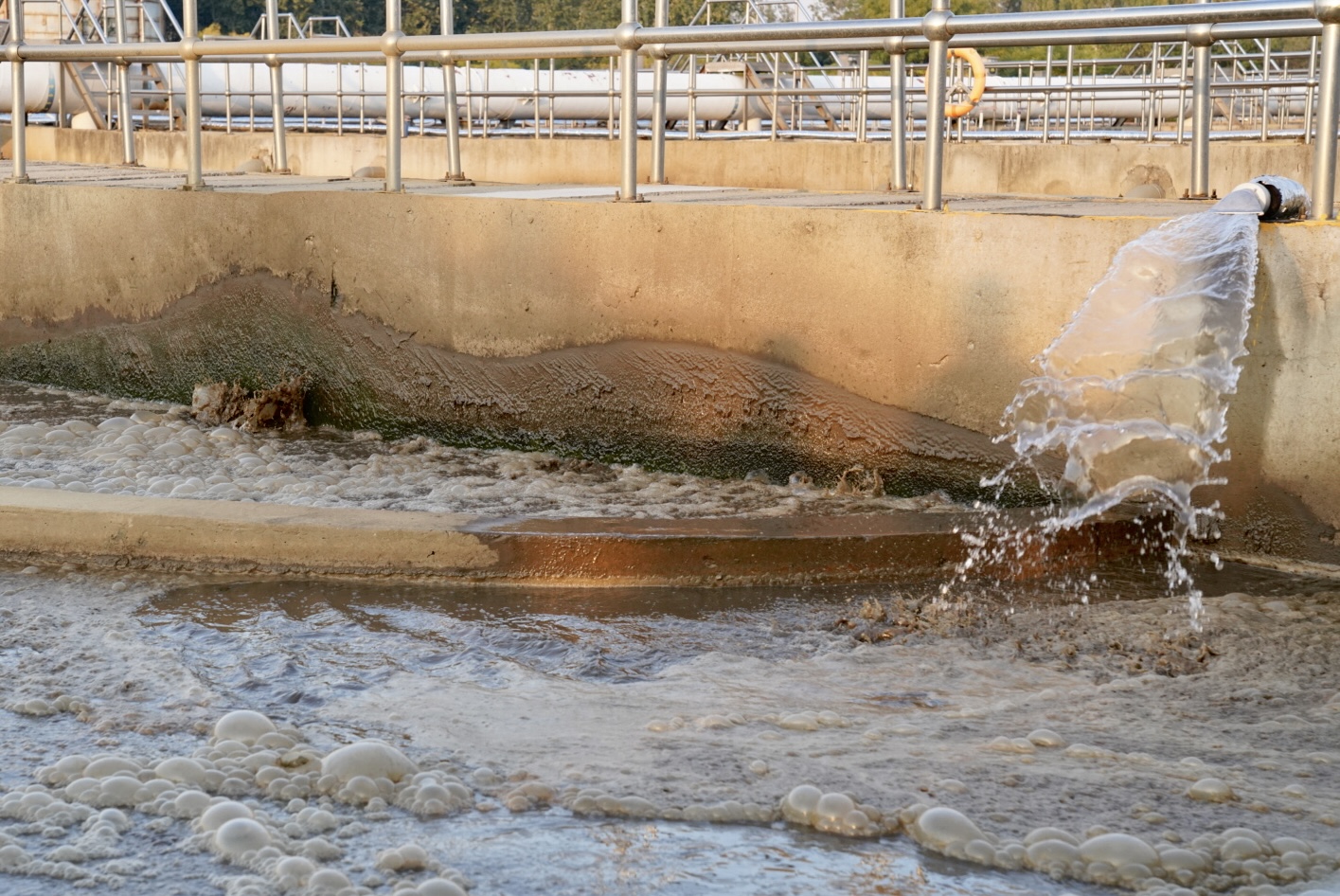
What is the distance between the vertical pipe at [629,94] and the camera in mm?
5918

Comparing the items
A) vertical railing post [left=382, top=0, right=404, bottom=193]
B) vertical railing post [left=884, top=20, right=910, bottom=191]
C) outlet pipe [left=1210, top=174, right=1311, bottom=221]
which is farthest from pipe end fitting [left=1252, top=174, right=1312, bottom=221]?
vertical railing post [left=382, top=0, right=404, bottom=193]

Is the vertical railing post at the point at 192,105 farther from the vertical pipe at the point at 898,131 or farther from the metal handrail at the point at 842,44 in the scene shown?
the vertical pipe at the point at 898,131

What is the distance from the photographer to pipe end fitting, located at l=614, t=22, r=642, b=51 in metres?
5.86

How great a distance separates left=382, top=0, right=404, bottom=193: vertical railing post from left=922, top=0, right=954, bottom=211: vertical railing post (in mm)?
2442

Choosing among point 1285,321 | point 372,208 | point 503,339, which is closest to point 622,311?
point 503,339

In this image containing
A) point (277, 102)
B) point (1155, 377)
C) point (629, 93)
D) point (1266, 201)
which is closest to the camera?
point (1266, 201)

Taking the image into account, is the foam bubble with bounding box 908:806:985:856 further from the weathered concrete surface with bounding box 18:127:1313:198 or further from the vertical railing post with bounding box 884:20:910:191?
the weathered concrete surface with bounding box 18:127:1313:198

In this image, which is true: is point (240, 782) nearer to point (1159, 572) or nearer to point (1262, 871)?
point (1262, 871)

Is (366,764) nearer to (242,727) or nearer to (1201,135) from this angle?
(242,727)

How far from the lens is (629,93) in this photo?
600cm

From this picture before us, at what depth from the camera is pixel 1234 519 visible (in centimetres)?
479

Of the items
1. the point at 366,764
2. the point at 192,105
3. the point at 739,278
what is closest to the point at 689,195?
the point at 739,278

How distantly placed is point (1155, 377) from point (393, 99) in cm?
362

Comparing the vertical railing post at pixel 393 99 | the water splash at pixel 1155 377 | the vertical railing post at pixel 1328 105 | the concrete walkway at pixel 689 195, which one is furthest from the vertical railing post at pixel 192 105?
the vertical railing post at pixel 1328 105
